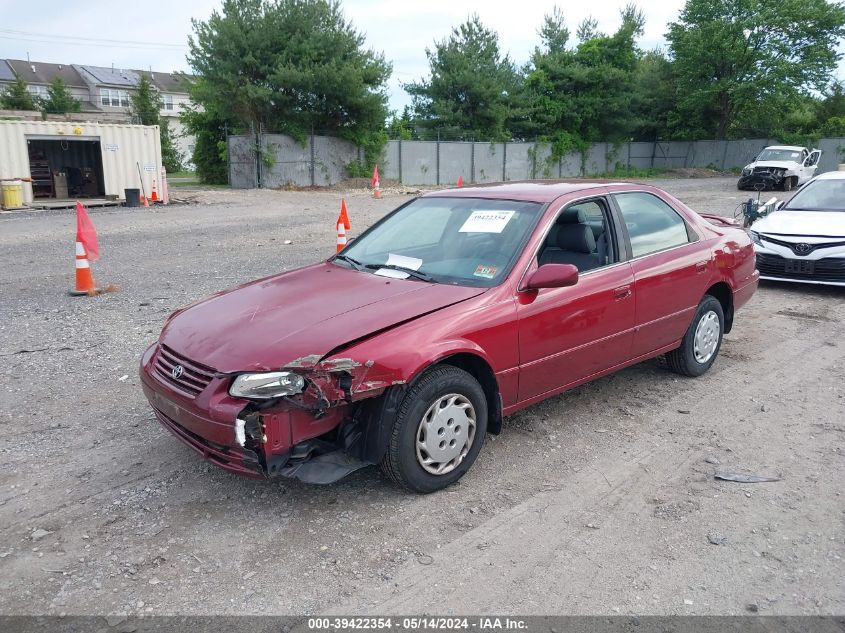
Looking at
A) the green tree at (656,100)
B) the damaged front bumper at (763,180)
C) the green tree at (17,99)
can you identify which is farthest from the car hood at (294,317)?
the green tree at (17,99)

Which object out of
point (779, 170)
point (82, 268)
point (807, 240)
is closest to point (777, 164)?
point (779, 170)

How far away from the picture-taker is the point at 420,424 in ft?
11.5

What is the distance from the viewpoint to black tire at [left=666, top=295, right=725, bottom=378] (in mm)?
5418

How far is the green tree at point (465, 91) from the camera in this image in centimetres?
3838

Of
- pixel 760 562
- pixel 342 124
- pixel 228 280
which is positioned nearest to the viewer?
pixel 760 562

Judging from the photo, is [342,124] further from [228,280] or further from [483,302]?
[483,302]

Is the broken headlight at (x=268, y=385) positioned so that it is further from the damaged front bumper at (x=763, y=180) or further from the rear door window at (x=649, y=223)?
the damaged front bumper at (x=763, y=180)

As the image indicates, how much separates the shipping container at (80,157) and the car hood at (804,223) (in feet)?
63.6

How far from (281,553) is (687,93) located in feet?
162

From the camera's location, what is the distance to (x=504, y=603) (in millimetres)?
2818

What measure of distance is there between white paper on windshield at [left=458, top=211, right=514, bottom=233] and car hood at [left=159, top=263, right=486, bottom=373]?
650 mm

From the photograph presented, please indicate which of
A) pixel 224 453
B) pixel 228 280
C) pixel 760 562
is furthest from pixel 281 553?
pixel 228 280

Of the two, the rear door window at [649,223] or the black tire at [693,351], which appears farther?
the black tire at [693,351]

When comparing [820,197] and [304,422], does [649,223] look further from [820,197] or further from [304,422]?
[820,197]
